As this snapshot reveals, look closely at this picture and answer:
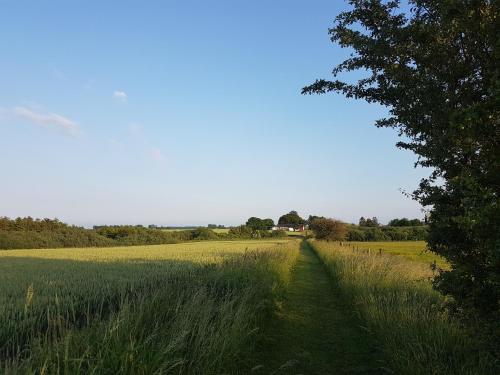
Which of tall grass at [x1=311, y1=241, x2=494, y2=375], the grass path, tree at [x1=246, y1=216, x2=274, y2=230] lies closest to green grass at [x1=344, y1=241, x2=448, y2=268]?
the grass path

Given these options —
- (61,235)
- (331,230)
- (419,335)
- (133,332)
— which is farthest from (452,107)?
(331,230)

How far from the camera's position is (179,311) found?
21.6 feet

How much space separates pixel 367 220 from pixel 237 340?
151760mm

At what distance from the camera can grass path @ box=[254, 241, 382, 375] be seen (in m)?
6.80

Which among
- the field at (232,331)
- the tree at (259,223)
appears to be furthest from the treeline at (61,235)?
the tree at (259,223)

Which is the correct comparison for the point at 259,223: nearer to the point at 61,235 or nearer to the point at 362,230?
the point at 362,230

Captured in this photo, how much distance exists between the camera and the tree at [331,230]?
2768 inches

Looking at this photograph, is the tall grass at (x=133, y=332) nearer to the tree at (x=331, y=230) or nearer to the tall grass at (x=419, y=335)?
the tall grass at (x=419, y=335)

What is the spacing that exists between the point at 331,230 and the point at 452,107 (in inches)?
2653

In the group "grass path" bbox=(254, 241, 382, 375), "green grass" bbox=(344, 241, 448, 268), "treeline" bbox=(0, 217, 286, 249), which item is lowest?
"grass path" bbox=(254, 241, 382, 375)

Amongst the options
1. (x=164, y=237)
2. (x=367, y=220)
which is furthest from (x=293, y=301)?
(x=367, y=220)

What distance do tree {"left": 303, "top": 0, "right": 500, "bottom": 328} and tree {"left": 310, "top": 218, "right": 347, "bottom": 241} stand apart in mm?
65511

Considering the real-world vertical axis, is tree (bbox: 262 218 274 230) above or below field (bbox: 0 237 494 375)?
above

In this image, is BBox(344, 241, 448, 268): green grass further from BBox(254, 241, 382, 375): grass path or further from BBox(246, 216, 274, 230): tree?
BBox(246, 216, 274, 230): tree
